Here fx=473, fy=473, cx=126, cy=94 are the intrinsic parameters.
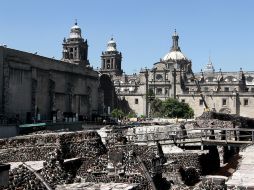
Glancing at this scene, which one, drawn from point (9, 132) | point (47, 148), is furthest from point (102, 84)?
point (47, 148)

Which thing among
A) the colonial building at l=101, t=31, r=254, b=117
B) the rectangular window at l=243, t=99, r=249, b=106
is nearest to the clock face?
the colonial building at l=101, t=31, r=254, b=117

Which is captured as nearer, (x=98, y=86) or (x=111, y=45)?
(x=98, y=86)

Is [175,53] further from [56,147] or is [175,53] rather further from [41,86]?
[56,147]

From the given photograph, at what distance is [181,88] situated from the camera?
83625 mm

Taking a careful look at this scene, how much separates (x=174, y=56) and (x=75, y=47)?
971 inches

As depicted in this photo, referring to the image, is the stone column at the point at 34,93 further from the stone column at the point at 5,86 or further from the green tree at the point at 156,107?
the green tree at the point at 156,107

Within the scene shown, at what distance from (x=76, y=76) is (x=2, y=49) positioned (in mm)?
14766

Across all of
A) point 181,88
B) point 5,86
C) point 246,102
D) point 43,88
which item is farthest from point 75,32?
point 5,86

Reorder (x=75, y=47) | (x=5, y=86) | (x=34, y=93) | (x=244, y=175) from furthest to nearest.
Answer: (x=75, y=47), (x=34, y=93), (x=5, y=86), (x=244, y=175)

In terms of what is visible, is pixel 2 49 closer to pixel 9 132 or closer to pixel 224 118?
pixel 9 132

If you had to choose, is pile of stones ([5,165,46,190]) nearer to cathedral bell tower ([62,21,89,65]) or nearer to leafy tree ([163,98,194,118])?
leafy tree ([163,98,194,118])

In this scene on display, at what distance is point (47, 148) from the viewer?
2039 cm

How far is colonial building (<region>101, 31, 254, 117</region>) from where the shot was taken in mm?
80188

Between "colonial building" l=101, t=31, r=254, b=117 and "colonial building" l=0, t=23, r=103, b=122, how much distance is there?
1083 inches
